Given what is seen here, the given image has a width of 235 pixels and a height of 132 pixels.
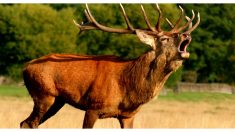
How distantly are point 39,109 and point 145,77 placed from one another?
4.71 ft

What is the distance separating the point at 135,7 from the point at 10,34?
9.05 m

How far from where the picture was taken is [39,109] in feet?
36.5

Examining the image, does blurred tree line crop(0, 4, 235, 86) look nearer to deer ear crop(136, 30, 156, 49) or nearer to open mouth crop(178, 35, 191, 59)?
deer ear crop(136, 30, 156, 49)

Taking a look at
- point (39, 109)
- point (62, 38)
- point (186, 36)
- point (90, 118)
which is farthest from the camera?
point (62, 38)

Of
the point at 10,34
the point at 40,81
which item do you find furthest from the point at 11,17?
the point at 40,81

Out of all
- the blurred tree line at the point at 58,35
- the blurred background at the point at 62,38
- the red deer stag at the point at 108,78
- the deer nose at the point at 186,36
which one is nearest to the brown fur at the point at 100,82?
the red deer stag at the point at 108,78

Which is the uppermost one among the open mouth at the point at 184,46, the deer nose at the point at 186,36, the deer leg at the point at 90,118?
the deer nose at the point at 186,36

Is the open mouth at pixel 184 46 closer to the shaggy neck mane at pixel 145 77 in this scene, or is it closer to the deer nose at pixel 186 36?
the deer nose at pixel 186 36

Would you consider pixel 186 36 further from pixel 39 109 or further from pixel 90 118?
pixel 39 109

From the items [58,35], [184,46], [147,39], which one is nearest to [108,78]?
[147,39]

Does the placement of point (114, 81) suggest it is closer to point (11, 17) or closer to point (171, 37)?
point (171, 37)

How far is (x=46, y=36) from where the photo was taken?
51.4 m

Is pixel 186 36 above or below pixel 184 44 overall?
above

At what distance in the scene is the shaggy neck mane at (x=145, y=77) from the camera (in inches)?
420
